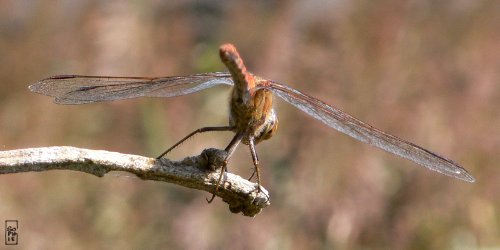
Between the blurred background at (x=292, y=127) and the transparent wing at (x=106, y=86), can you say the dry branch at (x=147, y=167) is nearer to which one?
the transparent wing at (x=106, y=86)

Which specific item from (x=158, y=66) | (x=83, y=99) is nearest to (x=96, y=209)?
(x=158, y=66)

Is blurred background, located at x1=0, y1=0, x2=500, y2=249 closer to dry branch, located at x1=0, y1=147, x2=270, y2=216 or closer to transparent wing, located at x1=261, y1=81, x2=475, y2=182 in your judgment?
transparent wing, located at x1=261, y1=81, x2=475, y2=182

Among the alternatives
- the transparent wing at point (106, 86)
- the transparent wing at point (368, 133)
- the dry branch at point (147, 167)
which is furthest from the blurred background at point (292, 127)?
the dry branch at point (147, 167)

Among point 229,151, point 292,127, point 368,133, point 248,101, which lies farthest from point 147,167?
point 292,127

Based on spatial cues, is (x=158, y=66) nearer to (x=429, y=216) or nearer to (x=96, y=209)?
(x=96, y=209)

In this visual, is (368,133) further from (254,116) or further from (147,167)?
(147,167)
